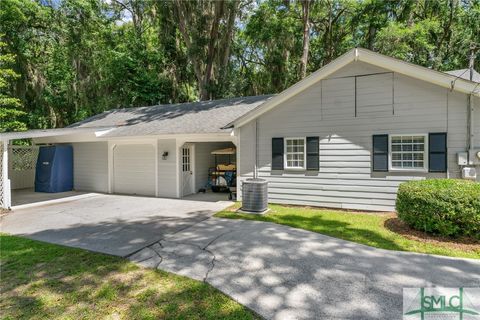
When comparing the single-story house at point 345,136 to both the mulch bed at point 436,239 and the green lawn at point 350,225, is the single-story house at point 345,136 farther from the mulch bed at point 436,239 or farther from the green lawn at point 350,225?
the mulch bed at point 436,239

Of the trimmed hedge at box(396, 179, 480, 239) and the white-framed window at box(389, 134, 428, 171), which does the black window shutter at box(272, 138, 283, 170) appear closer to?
the white-framed window at box(389, 134, 428, 171)

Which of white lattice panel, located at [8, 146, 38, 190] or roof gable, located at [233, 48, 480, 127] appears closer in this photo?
roof gable, located at [233, 48, 480, 127]

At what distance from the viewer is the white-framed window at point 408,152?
24.2ft

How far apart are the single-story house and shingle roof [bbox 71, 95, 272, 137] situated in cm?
10

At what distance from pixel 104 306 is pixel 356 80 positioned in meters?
8.12

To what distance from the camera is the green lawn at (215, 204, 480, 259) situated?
5.09m

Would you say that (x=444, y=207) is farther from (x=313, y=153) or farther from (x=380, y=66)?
(x=380, y=66)

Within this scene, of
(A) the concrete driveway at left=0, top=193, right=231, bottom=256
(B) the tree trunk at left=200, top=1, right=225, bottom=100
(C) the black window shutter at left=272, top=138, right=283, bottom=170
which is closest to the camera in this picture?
(A) the concrete driveway at left=0, top=193, right=231, bottom=256

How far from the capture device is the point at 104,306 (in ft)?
11.0

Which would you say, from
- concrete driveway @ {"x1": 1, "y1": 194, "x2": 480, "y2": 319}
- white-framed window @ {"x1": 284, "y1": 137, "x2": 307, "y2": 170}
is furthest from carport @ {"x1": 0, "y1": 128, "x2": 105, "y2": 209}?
white-framed window @ {"x1": 284, "y1": 137, "x2": 307, "y2": 170}

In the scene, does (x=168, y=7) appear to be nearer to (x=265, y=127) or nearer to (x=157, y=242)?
(x=265, y=127)

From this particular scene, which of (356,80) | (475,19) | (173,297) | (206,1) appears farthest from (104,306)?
(475,19)

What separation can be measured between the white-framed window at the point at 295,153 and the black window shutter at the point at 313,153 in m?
0.21

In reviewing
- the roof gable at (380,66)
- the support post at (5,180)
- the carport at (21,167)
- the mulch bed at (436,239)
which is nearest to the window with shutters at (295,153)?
the roof gable at (380,66)
